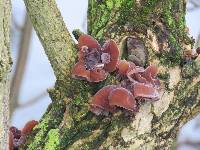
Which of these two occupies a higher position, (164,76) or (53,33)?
(53,33)

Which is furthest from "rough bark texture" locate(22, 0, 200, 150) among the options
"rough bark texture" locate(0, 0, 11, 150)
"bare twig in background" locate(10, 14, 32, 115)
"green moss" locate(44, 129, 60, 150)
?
"bare twig in background" locate(10, 14, 32, 115)

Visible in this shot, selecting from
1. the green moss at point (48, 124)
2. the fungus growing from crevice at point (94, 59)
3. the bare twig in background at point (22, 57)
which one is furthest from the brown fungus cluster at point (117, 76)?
the bare twig in background at point (22, 57)

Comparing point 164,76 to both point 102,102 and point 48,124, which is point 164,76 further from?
point 48,124

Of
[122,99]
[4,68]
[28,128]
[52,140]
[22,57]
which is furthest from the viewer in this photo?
[22,57]

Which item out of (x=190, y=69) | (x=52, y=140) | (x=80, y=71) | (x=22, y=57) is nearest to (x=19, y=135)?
(x=52, y=140)

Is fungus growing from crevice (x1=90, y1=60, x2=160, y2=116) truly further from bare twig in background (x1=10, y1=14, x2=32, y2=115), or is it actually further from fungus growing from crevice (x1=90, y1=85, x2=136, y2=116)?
bare twig in background (x1=10, y1=14, x2=32, y2=115)

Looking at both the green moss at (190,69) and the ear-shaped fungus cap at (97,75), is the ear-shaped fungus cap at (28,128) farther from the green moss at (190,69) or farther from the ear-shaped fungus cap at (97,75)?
the green moss at (190,69)
